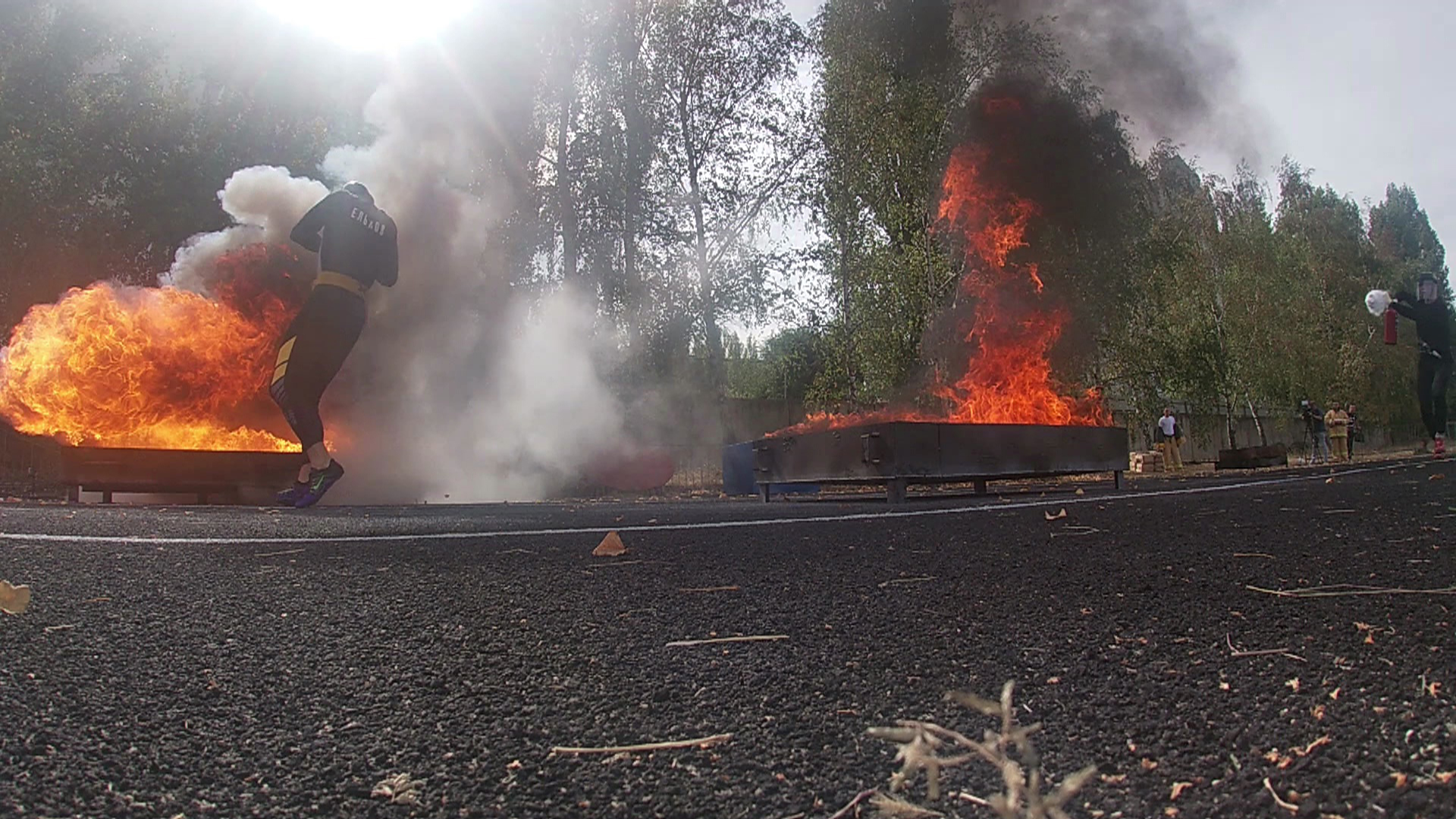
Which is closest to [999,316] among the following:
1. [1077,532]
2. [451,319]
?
[451,319]

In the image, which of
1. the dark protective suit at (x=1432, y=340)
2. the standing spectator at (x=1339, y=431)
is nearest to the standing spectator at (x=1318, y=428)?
the standing spectator at (x=1339, y=431)

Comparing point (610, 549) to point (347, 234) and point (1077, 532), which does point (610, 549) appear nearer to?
point (1077, 532)

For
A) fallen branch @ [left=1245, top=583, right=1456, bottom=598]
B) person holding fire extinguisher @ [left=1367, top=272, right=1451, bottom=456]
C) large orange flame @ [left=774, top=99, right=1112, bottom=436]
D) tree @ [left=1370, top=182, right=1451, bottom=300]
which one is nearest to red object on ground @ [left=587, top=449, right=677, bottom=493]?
large orange flame @ [left=774, top=99, right=1112, bottom=436]

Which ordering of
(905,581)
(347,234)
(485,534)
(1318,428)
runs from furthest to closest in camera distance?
(1318,428) → (347,234) → (485,534) → (905,581)

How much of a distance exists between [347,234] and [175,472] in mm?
3956

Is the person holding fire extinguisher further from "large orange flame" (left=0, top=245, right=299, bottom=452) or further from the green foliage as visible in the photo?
the green foliage

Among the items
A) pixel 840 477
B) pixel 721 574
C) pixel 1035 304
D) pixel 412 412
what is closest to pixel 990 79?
pixel 1035 304

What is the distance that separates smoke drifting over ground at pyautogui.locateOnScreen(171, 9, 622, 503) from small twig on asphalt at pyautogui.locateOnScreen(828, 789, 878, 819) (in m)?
14.9

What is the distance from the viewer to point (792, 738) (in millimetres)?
1617

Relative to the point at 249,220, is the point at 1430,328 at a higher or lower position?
lower

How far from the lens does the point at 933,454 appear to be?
930cm

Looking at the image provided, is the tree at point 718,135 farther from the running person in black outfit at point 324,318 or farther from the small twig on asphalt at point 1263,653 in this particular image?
the small twig on asphalt at point 1263,653

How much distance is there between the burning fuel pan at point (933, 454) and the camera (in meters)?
9.04

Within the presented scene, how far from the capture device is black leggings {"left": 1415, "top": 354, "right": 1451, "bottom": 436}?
13125 mm
